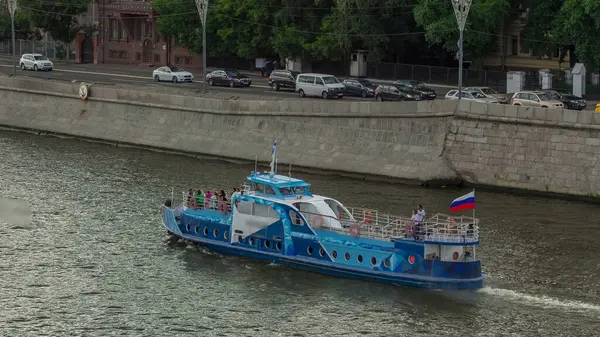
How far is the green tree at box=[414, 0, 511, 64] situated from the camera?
78.1 metres

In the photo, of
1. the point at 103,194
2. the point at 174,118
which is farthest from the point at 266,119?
the point at 103,194

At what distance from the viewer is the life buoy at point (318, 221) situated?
138ft

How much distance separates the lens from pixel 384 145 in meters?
59.5

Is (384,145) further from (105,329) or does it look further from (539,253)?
(105,329)

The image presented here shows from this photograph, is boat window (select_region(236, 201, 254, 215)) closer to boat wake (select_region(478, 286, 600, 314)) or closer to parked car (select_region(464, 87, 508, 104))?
boat wake (select_region(478, 286, 600, 314))

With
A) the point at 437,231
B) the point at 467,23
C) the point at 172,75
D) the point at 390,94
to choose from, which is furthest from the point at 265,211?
the point at 172,75

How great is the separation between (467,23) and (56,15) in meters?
43.2

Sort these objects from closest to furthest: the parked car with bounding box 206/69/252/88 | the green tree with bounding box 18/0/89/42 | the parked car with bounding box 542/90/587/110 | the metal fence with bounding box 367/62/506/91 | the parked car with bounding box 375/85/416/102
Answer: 1. the parked car with bounding box 542/90/587/110
2. the parked car with bounding box 375/85/416/102
3. the metal fence with bounding box 367/62/506/91
4. the parked car with bounding box 206/69/252/88
5. the green tree with bounding box 18/0/89/42

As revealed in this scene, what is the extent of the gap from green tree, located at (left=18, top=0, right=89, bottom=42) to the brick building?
1.24m

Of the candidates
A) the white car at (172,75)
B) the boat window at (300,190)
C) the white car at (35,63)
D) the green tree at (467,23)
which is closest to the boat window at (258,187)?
the boat window at (300,190)

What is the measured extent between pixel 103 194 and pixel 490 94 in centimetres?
2743

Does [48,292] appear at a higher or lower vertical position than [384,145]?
lower

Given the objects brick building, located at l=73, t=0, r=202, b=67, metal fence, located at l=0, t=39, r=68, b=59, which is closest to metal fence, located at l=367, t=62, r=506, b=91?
brick building, located at l=73, t=0, r=202, b=67

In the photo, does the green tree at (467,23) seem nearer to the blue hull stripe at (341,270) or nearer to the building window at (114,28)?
the building window at (114,28)
